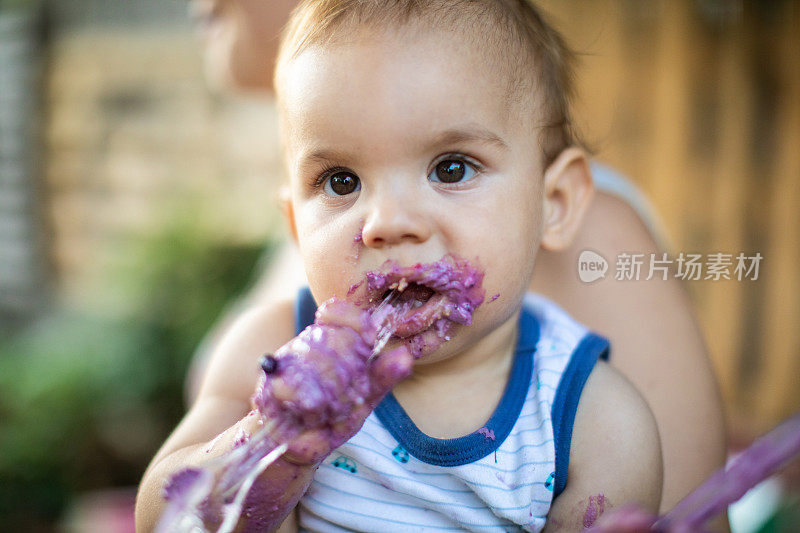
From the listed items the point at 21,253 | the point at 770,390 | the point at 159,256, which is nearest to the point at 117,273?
the point at 159,256

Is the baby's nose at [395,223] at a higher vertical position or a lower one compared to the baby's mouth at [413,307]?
higher

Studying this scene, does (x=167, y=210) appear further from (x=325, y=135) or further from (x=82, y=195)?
(x=325, y=135)

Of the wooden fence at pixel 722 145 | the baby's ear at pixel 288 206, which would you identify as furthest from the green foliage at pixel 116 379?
the baby's ear at pixel 288 206

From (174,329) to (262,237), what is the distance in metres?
0.85

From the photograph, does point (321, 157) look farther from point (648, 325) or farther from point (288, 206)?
point (648, 325)

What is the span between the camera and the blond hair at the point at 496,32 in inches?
48.6

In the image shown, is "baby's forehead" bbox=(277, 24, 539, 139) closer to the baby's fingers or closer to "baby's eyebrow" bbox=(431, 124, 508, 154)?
"baby's eyebrow" bbox=(431, 124, 508, 154)

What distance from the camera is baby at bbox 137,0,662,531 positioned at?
1166 millimetres

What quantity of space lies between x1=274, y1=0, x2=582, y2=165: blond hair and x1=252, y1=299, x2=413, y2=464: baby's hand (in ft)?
1.83

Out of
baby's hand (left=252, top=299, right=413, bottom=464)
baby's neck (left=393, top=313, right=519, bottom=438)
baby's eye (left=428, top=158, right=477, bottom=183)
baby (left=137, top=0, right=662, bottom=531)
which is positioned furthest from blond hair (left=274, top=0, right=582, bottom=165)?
baby's hand (left=252, top=299, right=413, bottom=464)

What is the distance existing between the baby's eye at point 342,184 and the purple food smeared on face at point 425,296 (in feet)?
0.55

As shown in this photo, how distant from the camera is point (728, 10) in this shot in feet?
14.7

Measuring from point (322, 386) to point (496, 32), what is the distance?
2.40 ft

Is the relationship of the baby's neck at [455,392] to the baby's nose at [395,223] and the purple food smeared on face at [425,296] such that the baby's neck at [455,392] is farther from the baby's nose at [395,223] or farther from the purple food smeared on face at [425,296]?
the baby's nose at [395,223]
